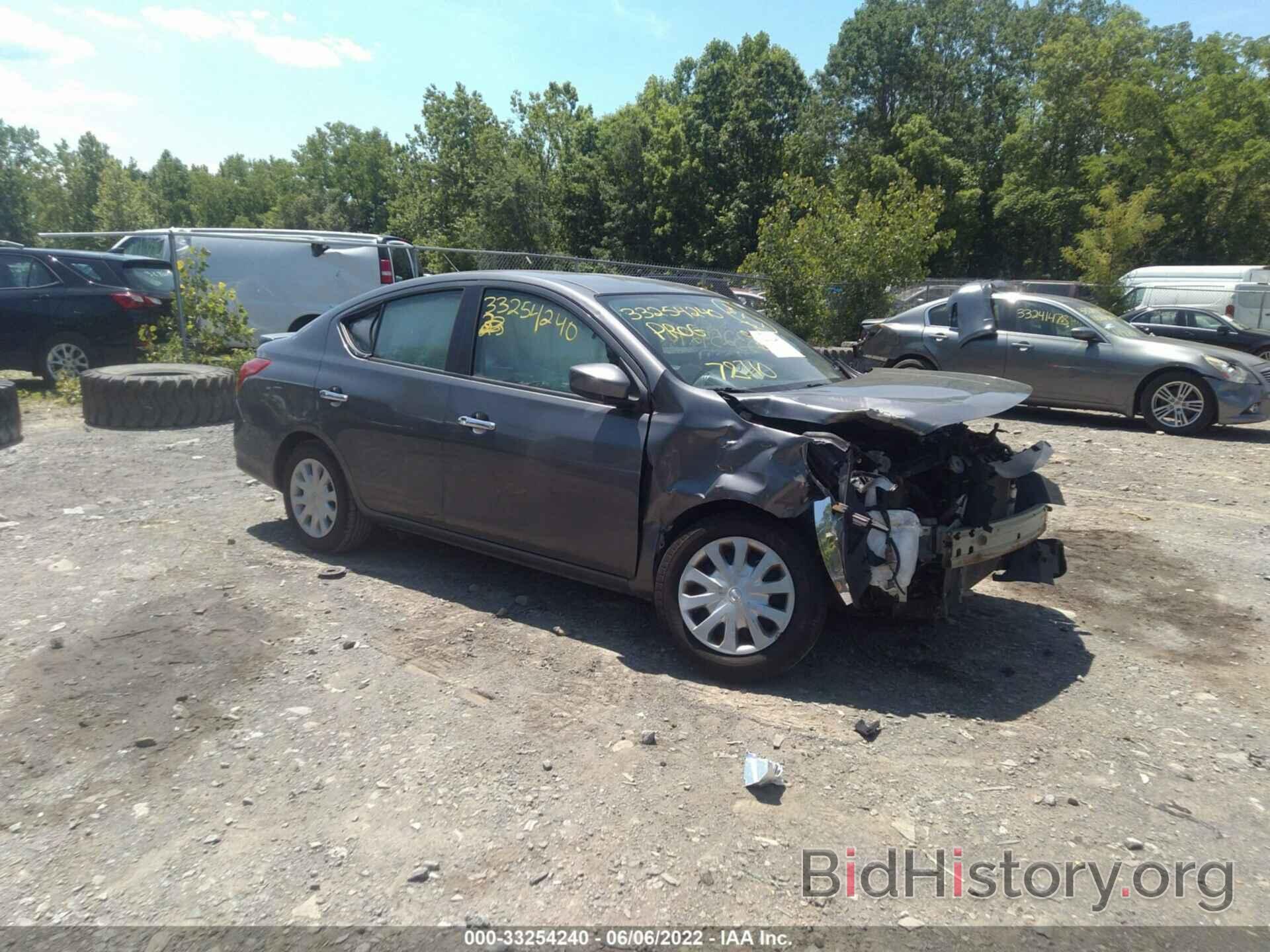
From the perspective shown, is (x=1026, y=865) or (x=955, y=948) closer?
(x=955, y=948)

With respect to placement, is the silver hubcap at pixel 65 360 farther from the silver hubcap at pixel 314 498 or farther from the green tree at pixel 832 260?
the green tree at pixel 832 260

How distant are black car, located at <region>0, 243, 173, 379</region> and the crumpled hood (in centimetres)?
1026

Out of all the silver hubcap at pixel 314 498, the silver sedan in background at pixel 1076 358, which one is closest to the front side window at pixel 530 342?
the silver hubcap at pixel 314 498

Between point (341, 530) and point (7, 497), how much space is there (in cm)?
318

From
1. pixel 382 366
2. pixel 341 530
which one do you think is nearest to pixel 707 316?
pixel 382 366

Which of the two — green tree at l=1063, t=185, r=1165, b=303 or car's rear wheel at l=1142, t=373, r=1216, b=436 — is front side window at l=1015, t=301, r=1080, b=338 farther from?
green tree at l=1063, t=185, r=1165, b=303

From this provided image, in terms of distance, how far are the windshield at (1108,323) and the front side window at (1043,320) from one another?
0.83ft

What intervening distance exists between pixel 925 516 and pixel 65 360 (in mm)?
11278

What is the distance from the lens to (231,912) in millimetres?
2631

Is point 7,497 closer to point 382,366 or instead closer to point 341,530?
point 341,530

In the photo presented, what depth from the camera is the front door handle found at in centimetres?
471

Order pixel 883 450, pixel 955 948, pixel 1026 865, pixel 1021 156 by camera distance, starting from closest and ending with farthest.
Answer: pixel 955 948 < pixel 1026 865 < pixel 883 450 < pixel 1021 156

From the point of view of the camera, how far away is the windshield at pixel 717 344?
14.5ft

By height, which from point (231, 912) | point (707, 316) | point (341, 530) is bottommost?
point (231, 912)
